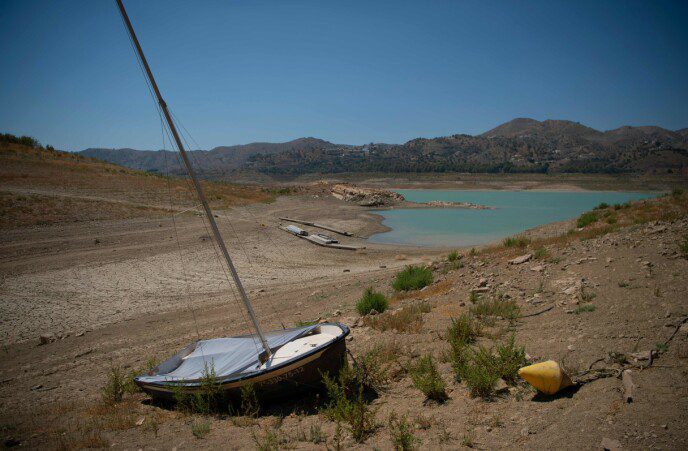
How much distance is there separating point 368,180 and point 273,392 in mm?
107064

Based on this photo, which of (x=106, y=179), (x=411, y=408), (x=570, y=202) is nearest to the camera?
(x=411, y=408)

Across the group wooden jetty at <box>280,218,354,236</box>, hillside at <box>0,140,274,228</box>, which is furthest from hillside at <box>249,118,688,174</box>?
hillside at <box>0,140,274,228</box>

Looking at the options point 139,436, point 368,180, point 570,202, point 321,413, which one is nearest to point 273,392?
point 321,413

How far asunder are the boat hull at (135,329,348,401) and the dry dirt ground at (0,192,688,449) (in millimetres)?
361

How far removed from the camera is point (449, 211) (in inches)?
1919

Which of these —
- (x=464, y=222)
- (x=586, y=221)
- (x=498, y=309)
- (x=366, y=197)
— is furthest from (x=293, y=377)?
(x=366, y=197)

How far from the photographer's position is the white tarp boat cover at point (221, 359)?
6.60 metres

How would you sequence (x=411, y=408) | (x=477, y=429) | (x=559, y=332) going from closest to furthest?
(x=477, y=429) < (x=411, y=408) < (x=559, y=332)

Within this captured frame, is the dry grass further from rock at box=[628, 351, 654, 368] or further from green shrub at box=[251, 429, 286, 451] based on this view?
green shrub at box=[251, 429, 286, 451]

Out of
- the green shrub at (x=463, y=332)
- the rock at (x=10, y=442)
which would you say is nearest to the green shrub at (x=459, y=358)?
the green shrub at (x=463, y=332)

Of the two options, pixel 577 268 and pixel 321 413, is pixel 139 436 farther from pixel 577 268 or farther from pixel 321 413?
pixel 577 268

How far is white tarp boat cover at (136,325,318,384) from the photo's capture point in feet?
21.6

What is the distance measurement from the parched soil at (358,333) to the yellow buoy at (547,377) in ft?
0.48

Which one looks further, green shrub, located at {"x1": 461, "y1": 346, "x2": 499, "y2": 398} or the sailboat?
the sailboat
